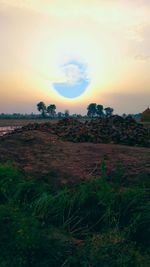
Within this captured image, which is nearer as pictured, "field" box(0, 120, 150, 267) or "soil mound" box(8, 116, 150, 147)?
"field" box(0, 120, 150, 267)

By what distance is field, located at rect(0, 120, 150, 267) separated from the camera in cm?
548

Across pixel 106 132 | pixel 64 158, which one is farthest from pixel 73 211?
pixel 106 132

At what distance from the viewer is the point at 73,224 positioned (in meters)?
6.49

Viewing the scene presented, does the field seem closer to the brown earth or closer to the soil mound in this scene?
the brown earth

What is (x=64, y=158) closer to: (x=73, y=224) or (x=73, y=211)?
(x=73, y=211)

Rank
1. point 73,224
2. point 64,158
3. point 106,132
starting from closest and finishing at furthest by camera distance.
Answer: point 73,224 < point 64,158 < point 106,132

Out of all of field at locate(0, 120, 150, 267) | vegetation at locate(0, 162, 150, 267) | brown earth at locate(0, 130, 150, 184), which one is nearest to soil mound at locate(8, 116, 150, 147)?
brown earth at locate(0, 130, 150, 184)

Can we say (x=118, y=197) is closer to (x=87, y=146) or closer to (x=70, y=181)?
(x=70, y=181)

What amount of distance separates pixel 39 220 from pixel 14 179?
1198 millimetres

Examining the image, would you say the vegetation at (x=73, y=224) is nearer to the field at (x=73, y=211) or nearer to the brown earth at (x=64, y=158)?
the field at (x=73, y=211)

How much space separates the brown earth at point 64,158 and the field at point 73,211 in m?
0.02

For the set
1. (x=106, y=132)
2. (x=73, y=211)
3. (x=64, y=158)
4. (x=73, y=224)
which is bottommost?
(x=73, y=224)

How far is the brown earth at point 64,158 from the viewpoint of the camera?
8.25m

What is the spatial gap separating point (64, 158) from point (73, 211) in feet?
9.07
